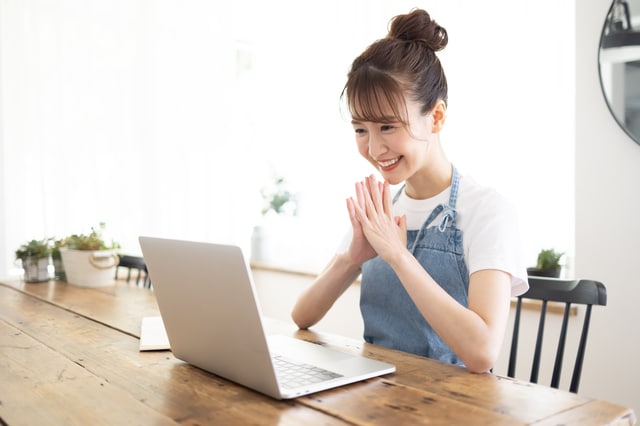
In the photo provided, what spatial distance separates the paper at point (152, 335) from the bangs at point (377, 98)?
66 centimetres

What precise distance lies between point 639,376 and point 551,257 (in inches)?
20.3

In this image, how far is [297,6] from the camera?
12.3 feet

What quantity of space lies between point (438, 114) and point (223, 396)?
0.83 meters

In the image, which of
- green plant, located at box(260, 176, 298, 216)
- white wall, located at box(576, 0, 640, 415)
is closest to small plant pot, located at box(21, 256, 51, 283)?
green plant, located at box(260, 176, 298, 216)

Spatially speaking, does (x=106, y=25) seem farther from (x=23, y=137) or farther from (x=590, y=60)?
(x=590, y=60)

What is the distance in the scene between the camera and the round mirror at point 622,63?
215 centimetres

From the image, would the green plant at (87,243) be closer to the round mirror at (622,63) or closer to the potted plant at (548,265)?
the potted plant at (548,265)

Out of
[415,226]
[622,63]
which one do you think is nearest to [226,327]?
[415,226]

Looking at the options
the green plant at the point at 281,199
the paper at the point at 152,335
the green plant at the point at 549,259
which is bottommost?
the paper at the point at 152,335

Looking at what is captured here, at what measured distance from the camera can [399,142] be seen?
1390mm

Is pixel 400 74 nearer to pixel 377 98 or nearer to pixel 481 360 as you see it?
pixel 377 98

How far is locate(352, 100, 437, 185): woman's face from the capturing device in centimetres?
139

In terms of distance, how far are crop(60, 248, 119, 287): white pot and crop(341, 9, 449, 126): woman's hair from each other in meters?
1.34

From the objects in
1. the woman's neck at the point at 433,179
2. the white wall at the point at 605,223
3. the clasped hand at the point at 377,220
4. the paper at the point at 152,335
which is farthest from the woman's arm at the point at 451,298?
the white wall at the point at 605,223
